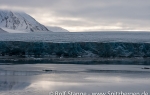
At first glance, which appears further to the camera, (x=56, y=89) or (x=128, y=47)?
(x=128, y=47)

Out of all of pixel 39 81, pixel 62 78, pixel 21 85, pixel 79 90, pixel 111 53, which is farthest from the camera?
pixel 111 53

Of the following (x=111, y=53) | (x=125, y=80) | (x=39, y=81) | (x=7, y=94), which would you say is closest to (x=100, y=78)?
(x=125, y=80)

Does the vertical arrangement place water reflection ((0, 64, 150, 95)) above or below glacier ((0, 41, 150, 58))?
below

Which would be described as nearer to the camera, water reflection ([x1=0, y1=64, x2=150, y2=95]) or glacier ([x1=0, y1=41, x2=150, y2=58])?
water reflection ([x1=0, y1=64, x2=150, y2=95])

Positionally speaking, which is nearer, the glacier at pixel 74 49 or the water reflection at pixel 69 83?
the water reflection at pixel 69 83

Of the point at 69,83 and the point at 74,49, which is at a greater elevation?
the point at 74,49

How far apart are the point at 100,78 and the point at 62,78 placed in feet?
6.34

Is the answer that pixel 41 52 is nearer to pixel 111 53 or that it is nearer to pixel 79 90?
pixel 111 53

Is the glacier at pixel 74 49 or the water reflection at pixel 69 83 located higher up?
the glacier at pixel 74 49

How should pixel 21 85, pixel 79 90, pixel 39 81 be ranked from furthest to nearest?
pixel 39 81 → pixel 21 85 → pixel 79 90

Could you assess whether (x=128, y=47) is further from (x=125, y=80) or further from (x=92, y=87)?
(x=92, y=87)

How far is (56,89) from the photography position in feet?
55.7

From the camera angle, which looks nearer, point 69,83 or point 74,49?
point 69,83

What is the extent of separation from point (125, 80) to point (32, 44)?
25.8 meters
